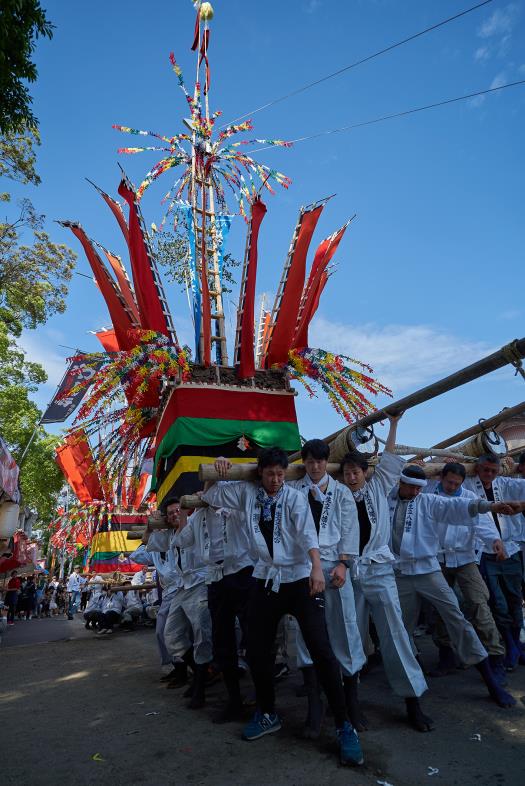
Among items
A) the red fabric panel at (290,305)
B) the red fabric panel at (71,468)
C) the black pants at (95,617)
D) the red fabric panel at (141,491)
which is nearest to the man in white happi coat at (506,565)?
the red fabric panel at (290,305)

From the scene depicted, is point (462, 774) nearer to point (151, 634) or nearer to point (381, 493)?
point (381, 493)

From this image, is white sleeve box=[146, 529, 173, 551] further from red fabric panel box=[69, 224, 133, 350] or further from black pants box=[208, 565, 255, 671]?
red fabric panel box=[69, 224, 133, 350]

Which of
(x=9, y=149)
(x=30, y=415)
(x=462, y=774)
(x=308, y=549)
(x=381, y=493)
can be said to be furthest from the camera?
(x=30, y=415)

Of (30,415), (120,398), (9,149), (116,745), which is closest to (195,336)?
(120,398)

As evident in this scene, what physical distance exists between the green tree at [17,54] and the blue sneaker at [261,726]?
6694mm

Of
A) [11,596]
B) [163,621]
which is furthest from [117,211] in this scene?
[11,596]

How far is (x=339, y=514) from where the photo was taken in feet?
12.2

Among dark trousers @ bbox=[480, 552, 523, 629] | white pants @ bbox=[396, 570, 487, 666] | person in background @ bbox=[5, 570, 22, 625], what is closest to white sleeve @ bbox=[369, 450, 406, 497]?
white pants @ bbox=[396, 570, 487, 666]

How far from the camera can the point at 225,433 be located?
9.07m

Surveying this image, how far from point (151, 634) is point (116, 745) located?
326 inches

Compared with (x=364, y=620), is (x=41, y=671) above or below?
below

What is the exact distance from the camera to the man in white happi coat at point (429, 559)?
3.76m

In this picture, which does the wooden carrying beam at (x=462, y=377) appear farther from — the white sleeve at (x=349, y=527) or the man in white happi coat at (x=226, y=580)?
the man in white happi coat at (x=226, y=580)

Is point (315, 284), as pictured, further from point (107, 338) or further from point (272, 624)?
point (272, 624)
